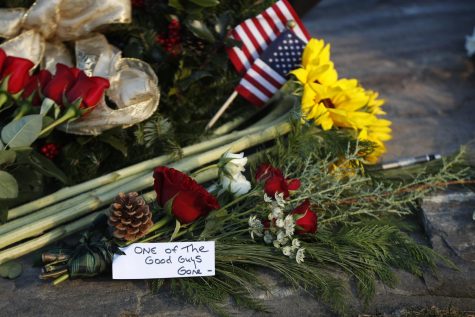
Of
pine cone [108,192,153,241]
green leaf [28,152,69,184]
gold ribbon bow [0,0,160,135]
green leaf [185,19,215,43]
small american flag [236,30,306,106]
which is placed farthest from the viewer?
small american flag [236,30,306,106]

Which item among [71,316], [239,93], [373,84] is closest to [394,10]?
[373,84]

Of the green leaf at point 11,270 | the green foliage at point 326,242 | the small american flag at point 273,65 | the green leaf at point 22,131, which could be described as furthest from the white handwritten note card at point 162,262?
the small american flag at point 273,65

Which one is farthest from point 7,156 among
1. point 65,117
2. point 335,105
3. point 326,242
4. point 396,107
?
point 396,107

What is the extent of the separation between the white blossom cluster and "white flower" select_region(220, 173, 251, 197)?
0.07m

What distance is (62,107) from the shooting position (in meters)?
1.66

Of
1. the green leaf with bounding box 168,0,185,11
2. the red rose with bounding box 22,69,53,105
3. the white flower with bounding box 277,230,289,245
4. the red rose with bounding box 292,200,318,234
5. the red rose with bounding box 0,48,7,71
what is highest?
the green leaf with bounding box 168,0,185,11

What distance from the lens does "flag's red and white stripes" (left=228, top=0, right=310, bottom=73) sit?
2029 mm

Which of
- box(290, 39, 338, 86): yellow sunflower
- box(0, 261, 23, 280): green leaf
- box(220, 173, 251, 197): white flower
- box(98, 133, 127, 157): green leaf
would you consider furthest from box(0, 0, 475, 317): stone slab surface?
box(290, 39, 338, 86): yellow sunflower

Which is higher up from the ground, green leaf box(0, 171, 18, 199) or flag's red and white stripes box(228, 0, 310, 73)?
flag's red and white stripes box(228, 0, 310, 73)

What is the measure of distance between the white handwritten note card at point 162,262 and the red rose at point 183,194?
0.09m

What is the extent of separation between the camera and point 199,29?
1893 mm

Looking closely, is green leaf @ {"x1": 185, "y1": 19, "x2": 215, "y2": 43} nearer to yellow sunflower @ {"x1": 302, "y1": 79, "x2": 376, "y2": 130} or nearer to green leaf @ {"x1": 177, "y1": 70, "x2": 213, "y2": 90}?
green leaf @ {"x1": 177, "y1": 70, "x2": 213, "y2": 90}

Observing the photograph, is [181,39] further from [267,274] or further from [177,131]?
[267,274]

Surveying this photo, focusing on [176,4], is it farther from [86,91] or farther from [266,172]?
[266,172]
